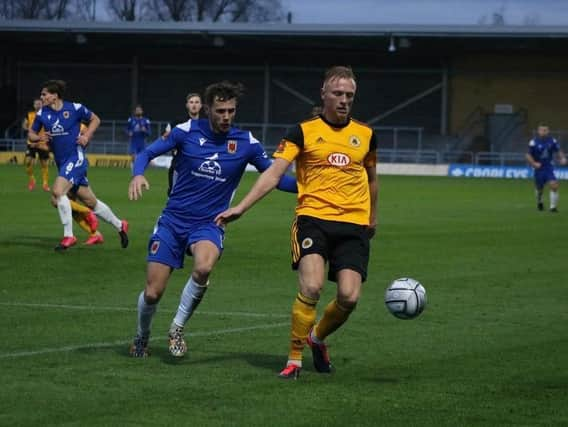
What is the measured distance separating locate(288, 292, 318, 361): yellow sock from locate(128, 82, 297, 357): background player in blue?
3.07 feet

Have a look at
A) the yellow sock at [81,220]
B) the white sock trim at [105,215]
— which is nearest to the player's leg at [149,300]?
the white sock trim at [105,215]

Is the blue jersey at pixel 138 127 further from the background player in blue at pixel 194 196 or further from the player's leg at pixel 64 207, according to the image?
the background player in blue at pixel 194 196

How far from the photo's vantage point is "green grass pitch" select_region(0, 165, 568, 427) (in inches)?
304

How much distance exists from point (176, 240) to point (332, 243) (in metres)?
1.30

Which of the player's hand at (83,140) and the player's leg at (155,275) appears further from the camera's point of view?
the player's hand at (83,140)

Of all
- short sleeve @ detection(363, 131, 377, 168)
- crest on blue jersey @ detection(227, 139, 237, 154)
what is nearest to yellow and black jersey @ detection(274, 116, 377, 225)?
short sleeve @ detection(363, 131, 377, 168)

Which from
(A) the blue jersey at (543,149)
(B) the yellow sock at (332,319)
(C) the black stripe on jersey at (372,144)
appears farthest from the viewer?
(A) the blue jersey at (543,149)

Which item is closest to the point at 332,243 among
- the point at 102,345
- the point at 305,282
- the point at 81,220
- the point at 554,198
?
the point at 305,282

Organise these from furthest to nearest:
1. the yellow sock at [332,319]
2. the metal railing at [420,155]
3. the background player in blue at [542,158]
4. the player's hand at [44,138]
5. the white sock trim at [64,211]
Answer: the metal railing at [420,155], the background player in blue at [542,158], the white sock trim at [64,211], the player's hand at [44,138], the yellow sock at [332,319]

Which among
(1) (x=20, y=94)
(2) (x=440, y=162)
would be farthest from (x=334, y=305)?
(1) (x=20, y=94)

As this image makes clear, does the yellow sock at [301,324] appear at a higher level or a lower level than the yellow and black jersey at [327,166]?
lower

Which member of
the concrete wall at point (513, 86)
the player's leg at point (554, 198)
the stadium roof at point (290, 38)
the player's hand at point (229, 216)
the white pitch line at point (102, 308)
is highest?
the stadium roof at point (290, 38)

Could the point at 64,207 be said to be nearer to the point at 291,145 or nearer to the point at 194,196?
the point at 194,196

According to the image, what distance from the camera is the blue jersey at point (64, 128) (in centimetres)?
1794
